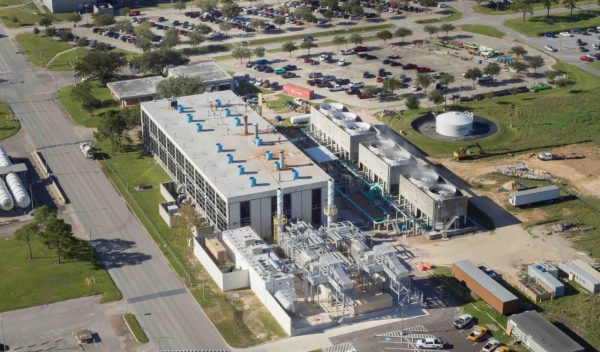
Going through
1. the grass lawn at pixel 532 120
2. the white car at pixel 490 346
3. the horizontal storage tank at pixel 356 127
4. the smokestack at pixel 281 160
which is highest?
the smokestack at pixel 281 160

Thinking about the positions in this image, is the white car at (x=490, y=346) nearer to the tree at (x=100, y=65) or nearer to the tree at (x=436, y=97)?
the tree at (x=436, y=97)

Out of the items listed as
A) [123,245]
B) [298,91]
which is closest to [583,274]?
[123,245]

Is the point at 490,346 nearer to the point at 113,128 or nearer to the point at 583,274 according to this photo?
the point at 583,274

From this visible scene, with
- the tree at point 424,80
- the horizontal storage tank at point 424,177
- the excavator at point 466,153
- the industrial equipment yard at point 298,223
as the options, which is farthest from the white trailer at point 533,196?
the tree at point 424,80

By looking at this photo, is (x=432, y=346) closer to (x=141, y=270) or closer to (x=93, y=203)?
(x=141, y=270)

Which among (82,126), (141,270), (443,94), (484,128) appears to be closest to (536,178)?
(484,128)

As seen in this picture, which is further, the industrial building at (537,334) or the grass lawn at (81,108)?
the grass lawn at (81,108)
